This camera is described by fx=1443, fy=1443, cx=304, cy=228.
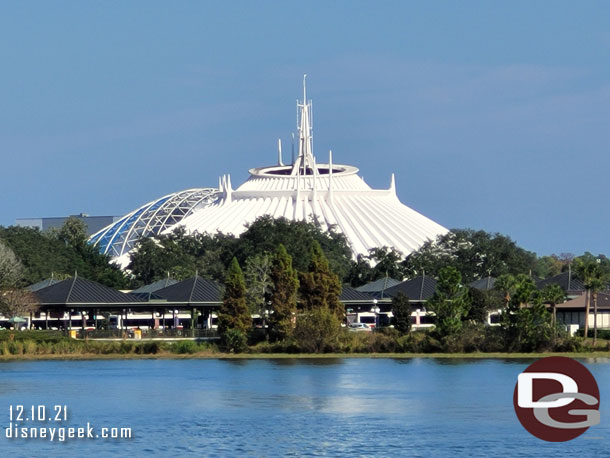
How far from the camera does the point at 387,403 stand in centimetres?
5297

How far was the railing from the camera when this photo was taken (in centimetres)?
8425

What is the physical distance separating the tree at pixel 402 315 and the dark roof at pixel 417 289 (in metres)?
10.4

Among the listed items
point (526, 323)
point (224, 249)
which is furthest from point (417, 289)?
point (224, 249)

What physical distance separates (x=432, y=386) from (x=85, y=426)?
17653 millimetres

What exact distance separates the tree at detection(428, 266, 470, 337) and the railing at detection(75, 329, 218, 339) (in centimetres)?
1422

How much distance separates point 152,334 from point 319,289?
1177 centimetres

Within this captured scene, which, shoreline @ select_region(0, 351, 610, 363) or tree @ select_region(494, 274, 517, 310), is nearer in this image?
shoreline @ select_region(0, 351, 610, 363)

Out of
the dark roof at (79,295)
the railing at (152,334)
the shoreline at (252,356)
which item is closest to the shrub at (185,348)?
the shoreline at (252,356)

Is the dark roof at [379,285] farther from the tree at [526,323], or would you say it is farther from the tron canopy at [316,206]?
the tree at [526,323]

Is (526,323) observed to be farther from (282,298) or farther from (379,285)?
(379,285)

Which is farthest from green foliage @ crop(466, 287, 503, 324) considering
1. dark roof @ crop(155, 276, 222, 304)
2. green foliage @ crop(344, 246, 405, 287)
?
green foliage @ crop(344, 246, 405, 287)

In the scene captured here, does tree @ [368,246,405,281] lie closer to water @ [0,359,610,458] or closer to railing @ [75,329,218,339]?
railing @ [75,329,218,339]

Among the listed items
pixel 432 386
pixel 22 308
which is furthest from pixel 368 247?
pixel 432 386

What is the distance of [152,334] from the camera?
86188 mm
